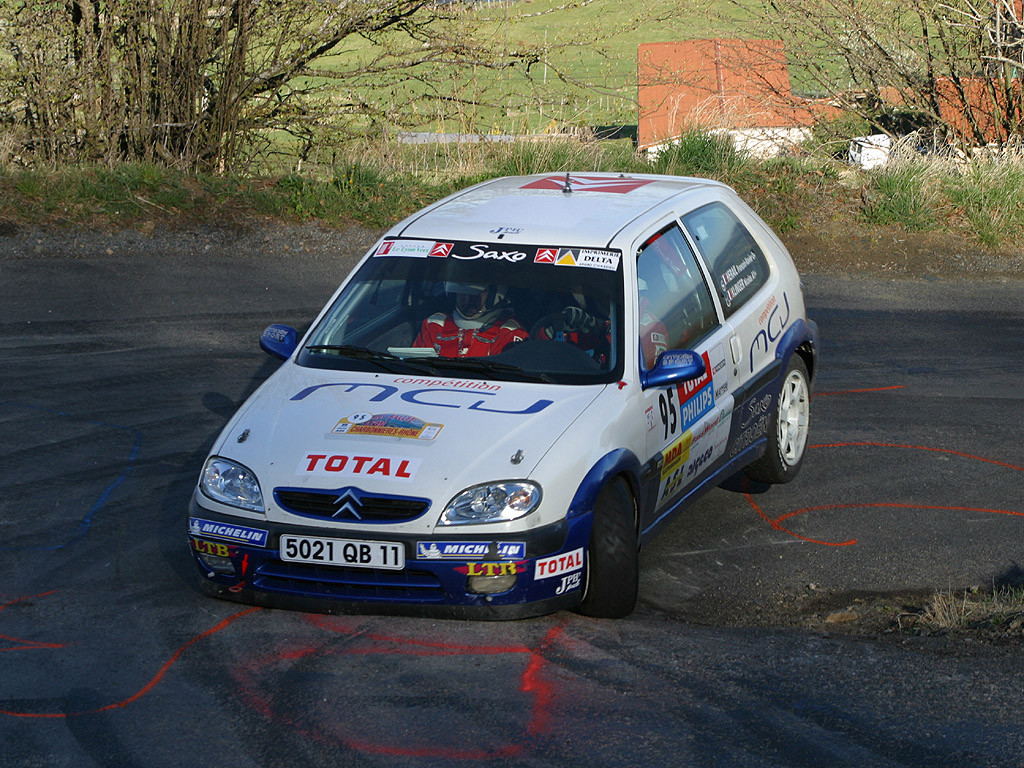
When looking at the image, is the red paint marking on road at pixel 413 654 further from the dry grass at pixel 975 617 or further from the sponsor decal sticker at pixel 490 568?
the dry grass at pixel 975 617

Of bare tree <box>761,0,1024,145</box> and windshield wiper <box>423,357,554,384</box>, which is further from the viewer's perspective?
bare tree <box>761,0,1024,145</box>

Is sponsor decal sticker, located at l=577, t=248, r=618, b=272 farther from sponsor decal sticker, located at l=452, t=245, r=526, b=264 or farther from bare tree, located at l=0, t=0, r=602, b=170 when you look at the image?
bare tree, located at l=0, t=0, r=602, b=170

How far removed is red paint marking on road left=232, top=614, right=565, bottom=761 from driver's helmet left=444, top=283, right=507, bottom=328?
159cm

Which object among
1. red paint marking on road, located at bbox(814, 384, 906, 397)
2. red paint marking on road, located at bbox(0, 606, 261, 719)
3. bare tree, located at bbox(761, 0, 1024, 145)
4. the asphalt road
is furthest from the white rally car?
bare tree, located at bbox(761, 0, 1024, 145)

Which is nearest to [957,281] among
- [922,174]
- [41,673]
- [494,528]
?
[922,174]

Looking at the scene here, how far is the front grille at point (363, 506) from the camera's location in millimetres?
4953

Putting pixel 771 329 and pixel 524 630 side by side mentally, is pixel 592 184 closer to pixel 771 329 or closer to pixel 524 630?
pixel 771 329

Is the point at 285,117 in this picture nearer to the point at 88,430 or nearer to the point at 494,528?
the point at 88,430

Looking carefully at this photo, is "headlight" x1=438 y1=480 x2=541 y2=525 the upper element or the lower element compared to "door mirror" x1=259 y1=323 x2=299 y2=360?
lower

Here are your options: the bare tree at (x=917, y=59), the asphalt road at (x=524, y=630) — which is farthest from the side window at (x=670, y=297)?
the bare tree at (x=917, y=59)

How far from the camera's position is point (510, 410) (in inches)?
212

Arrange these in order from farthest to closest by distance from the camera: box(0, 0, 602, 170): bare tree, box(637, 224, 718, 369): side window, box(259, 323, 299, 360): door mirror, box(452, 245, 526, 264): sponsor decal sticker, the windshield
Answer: box(0, 0, 602, 170): bare tree
box(259, 323, 299, 360): door mirror
box(452, 245, 526, 264): sponsor decal sticker
box(637, 224, 718, 369): side window
the windshield

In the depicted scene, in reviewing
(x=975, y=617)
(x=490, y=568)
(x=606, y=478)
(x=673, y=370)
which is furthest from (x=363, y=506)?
(x=975, y=617)

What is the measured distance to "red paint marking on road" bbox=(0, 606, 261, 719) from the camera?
14.4 feet
